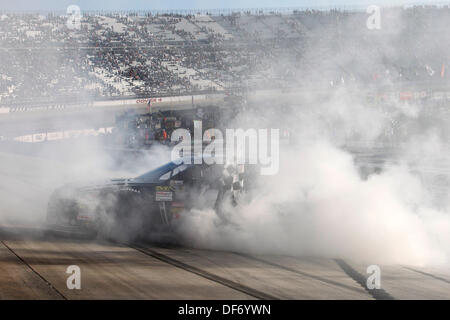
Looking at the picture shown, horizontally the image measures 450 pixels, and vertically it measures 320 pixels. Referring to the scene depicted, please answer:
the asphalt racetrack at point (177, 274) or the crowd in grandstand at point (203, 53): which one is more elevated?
the crowd in grandstand at point (203, 53)

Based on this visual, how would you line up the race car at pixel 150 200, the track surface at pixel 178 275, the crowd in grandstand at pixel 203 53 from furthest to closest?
1. the crowd in grandstand at pixel 203 53
2. the race car at pixel 150 200
3. the track surface at pixel 178 275

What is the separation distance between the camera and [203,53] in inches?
873

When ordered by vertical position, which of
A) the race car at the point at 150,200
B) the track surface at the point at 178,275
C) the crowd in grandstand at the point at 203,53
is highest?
the crowd in grandstand at the point at 203,53

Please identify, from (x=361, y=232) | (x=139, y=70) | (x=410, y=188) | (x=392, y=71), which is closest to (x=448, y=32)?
(x=392, y=71)

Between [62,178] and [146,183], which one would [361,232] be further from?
[62,178]

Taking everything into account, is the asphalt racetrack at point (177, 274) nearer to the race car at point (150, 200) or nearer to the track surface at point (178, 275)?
the track surface at point (178, 275)

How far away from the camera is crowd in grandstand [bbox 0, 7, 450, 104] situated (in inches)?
651

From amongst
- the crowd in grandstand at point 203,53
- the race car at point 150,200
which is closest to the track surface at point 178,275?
the race car at point 150,200

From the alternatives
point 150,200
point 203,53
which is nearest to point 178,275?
point 150,200

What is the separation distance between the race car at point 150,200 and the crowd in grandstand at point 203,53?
9.41m

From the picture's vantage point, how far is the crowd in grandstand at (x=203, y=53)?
54.3ft

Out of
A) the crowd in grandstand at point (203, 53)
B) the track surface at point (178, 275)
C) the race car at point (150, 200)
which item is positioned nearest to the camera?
the track surface at point (178, 275)

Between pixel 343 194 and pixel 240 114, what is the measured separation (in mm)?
7808

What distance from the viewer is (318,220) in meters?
6.92
